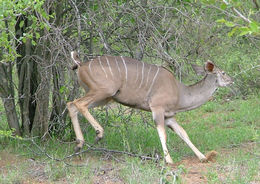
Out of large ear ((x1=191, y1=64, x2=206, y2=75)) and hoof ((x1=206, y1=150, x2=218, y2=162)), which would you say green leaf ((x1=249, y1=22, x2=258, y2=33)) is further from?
large ear ((x1=191, y1=64, x2=206, y2=75))

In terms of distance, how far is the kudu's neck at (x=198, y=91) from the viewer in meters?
6.52

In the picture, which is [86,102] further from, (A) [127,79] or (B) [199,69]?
(B) [199,69]

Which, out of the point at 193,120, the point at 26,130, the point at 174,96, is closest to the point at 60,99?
the point at 26,130

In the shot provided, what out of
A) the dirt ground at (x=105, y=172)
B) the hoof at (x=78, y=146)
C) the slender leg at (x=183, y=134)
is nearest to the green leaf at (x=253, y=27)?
the dirt ground at (x=105, y=172)

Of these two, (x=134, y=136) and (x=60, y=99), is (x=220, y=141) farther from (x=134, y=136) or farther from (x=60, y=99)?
(x=60, y=99)

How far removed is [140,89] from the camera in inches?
244

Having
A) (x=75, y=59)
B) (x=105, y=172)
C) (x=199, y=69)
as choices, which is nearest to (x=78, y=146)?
(x=105, y=172)

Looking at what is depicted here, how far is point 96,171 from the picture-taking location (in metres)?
5.08

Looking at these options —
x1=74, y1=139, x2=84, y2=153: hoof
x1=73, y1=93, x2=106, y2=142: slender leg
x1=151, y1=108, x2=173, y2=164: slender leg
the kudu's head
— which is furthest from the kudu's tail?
the kudu's head

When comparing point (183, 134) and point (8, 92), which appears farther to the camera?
point (8, 92)

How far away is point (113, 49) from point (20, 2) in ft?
7.17

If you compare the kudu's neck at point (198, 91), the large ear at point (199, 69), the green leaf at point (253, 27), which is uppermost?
the green leaf at point (253, 27)

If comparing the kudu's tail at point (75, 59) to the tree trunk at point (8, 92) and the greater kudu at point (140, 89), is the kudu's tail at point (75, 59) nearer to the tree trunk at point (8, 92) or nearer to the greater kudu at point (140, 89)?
the greater kudu at point (140, 89)

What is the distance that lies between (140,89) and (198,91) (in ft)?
2.65
